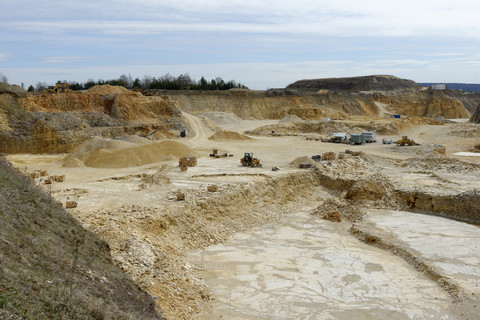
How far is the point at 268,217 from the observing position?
1920 cm

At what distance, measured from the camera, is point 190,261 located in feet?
45.9

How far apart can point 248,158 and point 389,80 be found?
7867 cm

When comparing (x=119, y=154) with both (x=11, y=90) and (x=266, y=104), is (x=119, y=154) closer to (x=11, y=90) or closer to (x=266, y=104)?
(x=11, y=90)

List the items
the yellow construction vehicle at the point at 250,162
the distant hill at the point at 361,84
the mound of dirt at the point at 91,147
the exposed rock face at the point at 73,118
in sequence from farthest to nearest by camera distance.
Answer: the distant hill at the point at 361,84 < the exposed rock face at the point at 73,118 < the mound of dirt at the point at 91,147 < the yellow construction vehicle at the point at 250,162

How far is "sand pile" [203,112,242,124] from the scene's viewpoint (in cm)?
5500

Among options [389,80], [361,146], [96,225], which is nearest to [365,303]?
[96,225]

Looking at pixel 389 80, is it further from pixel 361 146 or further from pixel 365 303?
pixel 365 303

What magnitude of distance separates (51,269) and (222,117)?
48761mm

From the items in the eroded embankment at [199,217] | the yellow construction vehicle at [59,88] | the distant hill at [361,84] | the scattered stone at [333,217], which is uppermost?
the distant hill at [361,84]

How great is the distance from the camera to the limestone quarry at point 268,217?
38.5ft

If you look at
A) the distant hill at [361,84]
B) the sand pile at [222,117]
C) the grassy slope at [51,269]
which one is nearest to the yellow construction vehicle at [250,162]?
the grassy slope at [51,269]

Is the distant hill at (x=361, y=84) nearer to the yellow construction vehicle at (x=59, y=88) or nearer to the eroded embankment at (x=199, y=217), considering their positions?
the yellow construction vehicle at (x=59, y=88)

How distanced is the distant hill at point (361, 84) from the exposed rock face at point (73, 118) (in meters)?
56.5

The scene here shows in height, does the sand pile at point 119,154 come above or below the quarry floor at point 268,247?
above
